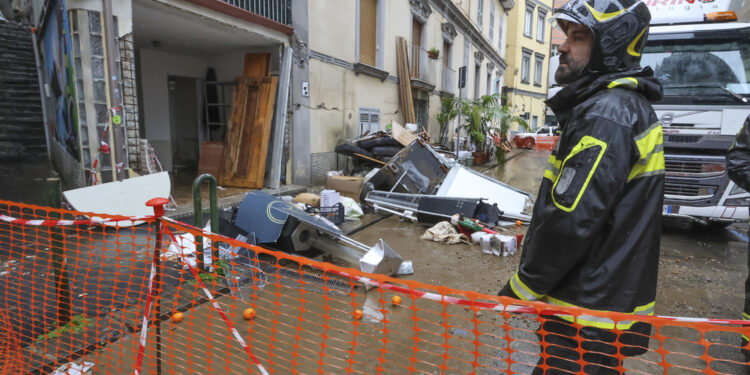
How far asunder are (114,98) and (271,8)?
11.7 feet

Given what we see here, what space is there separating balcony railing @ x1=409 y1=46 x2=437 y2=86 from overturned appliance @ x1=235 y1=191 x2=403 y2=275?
9539mm

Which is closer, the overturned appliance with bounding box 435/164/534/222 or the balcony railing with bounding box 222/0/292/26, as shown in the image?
the overturned appliance with bounding box 435/164/534/222

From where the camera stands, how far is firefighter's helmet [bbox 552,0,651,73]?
1.44 metres

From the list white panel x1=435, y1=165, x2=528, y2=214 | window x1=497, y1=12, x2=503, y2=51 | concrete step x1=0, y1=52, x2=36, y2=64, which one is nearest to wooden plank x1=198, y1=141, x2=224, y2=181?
white panel x1=435, y1=165, x2=528, y2=214

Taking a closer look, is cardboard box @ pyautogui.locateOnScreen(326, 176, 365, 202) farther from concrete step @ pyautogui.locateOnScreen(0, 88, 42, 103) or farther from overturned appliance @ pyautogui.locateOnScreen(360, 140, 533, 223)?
concrete step @ pyautogui.locateOnScreen(0, 88, 42, 103)

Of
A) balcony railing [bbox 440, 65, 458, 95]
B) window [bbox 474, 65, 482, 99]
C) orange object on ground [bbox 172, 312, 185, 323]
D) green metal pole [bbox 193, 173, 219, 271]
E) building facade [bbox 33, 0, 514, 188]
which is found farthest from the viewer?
window [bbox 474, 65, 482, 99]

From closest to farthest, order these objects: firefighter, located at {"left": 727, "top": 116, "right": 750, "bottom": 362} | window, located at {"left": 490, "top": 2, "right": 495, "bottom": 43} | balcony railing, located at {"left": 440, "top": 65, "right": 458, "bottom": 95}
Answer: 1. firefighter, located at {"left": 727, "top": 116, "right": 750, "bottom": 362}
2. balcony railing, located at {"left": 440, "top": 65, "right": 458, "bottom": 95}
3. window, located at {"left": 490, "top": 2, "right": 495, "bottom": 43}

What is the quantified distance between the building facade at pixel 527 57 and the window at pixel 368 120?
707 inches

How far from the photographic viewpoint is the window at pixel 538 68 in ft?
98.2

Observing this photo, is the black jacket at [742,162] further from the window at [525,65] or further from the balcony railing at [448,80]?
the window at [525,65]

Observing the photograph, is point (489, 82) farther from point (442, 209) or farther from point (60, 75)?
point (60, 75)

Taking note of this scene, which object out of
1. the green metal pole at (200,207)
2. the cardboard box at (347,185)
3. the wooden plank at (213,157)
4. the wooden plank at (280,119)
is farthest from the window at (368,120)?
the green metal pole at (200,207)

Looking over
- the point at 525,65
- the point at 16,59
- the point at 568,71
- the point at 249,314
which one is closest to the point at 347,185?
the point at 249,314

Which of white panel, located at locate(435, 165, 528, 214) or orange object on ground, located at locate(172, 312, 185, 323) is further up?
white panel, located at locate(435, 165, 528, 214)
